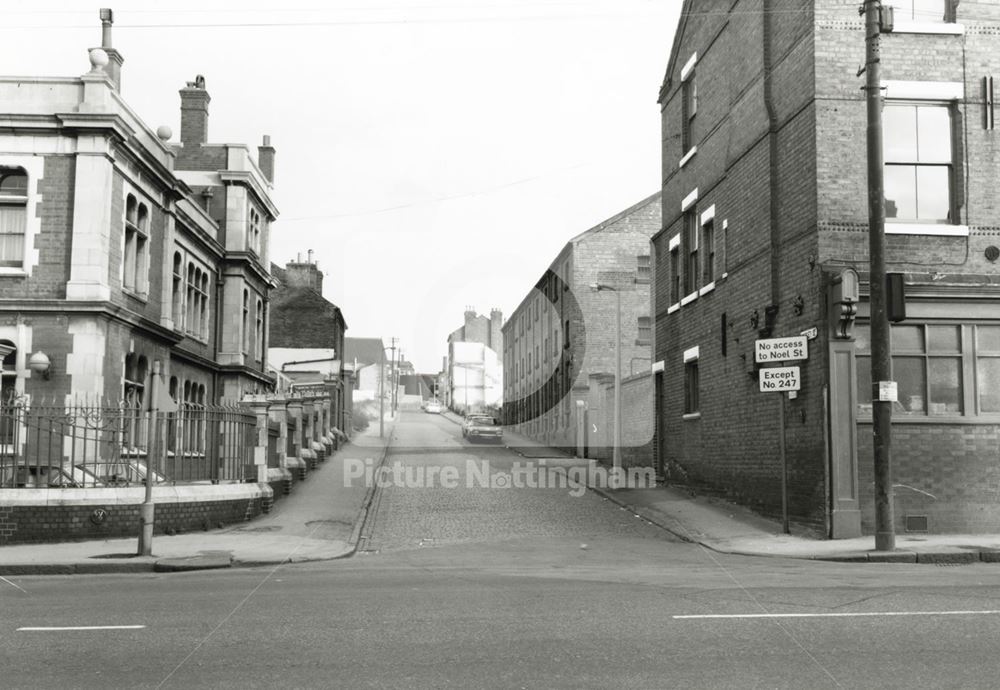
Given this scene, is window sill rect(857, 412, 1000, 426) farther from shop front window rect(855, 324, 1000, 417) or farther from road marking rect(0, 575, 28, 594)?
road marking rect(0, 575, 28, 594)

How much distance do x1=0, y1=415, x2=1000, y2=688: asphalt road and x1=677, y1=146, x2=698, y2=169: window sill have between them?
12.4 metres

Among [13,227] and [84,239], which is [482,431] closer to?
[84,239]

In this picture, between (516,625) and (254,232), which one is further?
(254,232)

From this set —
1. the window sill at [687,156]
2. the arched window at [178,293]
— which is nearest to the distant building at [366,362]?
the arched window at [178,293]

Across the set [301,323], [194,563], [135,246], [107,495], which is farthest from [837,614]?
[301,323]

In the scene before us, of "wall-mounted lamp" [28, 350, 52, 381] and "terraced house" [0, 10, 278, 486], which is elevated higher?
"terraced house" [0, 10, 278, 486]

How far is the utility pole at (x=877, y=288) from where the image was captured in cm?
1441

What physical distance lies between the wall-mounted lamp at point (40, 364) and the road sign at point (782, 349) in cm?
1389

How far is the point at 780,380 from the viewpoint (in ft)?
55.1

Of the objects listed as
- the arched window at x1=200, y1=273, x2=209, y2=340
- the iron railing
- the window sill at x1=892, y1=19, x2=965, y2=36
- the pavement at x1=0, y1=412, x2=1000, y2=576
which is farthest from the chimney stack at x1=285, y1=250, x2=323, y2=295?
the window sill at x1=892, y1=19, x2=965, y2=36

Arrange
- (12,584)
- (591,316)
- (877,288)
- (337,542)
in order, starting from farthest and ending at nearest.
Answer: (591,316) → (337,542) → (877,288) → (12,584)

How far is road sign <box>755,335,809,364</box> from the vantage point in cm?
1667

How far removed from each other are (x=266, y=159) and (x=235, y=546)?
2836 centimetres

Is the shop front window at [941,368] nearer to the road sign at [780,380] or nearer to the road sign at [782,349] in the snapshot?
the road sign at [782,349]
